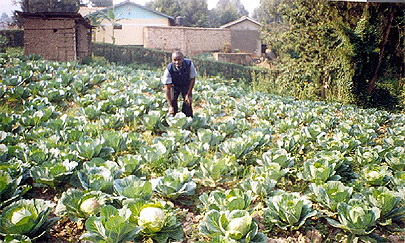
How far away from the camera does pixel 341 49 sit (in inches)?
248

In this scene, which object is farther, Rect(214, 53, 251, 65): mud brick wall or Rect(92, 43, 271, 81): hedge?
Rect(214, 53, 251, 65): mud brick wall

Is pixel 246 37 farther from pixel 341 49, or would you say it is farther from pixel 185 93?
pixel 185 93

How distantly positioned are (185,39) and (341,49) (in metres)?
13.3

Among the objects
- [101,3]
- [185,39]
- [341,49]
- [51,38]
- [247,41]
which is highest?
[101,3]

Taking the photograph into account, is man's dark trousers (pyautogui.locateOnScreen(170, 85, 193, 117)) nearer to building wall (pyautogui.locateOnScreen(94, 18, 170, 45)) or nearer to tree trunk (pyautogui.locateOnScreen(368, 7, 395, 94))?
tree trunk (pyautogui.locateOnScreen(368, 7, 395, 94))

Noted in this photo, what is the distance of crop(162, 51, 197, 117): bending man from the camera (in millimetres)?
3913

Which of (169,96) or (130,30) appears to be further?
(130,30)

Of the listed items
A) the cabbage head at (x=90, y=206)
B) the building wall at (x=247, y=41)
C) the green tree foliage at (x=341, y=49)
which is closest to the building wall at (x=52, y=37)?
the green tree foliage at (x=341, y=49)

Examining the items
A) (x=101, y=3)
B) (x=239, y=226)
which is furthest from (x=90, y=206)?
(x=101, y=3)

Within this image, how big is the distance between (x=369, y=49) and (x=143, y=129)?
3786 millimetres

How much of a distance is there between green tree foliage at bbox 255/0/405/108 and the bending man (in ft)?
9.46

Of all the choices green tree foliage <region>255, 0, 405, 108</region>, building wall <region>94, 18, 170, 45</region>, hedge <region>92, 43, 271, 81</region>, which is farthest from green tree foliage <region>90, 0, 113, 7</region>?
green tree foliage <region>255, 0, 405, 108</region>

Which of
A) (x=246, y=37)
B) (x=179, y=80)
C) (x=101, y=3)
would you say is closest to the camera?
(x=179, y=80)

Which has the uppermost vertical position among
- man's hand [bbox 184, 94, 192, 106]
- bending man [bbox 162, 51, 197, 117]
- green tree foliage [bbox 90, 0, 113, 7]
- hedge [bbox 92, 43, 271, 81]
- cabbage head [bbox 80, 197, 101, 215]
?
green tree foliage [bbox 90, 0, 113, 7]
